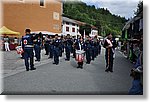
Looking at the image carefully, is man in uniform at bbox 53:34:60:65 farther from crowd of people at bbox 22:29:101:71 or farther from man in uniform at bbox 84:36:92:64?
man in uniform at bbox 84:36:92:64

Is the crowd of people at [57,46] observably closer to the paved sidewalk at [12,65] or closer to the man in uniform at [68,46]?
the man in uniform at [68,46]

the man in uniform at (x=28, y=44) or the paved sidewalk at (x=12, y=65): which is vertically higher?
the man in uniform at (x=28, y=44)

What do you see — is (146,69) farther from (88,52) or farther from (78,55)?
(88,52)

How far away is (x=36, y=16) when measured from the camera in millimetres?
22250

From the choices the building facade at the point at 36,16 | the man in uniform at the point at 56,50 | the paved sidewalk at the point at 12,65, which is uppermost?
the building facade at the point at 36,16

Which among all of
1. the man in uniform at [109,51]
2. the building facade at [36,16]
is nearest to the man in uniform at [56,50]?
the man in uniform at [109,51]

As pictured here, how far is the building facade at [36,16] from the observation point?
728 inches

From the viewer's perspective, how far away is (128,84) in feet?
18.6

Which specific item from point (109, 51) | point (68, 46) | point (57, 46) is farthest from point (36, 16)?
point (109, 51)

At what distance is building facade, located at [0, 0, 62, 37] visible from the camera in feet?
60.6

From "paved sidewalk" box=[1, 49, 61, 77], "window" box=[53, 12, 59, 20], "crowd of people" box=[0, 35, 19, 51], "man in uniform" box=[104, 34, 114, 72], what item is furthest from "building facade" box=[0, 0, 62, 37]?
"man in uniform" box=[104, 34, 114, 72]

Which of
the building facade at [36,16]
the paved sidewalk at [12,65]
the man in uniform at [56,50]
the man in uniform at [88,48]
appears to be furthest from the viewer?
the building facade at [36,16]

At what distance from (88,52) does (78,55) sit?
1.80 metres

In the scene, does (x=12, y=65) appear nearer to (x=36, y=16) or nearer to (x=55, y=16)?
(x=36, y=16)
